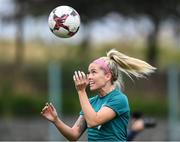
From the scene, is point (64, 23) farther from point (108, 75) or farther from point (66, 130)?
point (66, 130)

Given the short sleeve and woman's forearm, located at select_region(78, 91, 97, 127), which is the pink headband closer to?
the short sleeve

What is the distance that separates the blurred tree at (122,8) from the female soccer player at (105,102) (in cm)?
1595

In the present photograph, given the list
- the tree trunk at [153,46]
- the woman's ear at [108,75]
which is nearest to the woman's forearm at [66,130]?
the woman's ear at [108,75]

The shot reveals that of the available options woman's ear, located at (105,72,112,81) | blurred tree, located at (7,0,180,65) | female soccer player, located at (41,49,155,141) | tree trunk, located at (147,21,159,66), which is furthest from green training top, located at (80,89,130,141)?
tree trunk, located at (147,21,159,66)

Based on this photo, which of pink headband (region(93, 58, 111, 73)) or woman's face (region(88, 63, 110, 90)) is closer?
woman's face (region(88, 63, 110, 90))

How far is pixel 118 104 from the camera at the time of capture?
6.68 m

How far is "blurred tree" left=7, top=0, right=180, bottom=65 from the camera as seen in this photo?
906 inches

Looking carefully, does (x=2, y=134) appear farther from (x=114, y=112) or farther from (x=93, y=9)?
(x=114, y=112)

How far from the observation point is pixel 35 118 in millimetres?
18719

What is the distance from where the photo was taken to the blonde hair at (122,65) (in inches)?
269

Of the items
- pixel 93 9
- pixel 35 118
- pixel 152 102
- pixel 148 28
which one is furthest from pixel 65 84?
pixel 148 28

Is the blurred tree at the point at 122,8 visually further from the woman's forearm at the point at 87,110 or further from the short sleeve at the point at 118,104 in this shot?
the woman's forearm at the point at 87,110

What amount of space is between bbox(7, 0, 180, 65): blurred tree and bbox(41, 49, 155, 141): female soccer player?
16.0 metres

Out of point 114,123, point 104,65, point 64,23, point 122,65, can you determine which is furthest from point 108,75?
point 64,23
